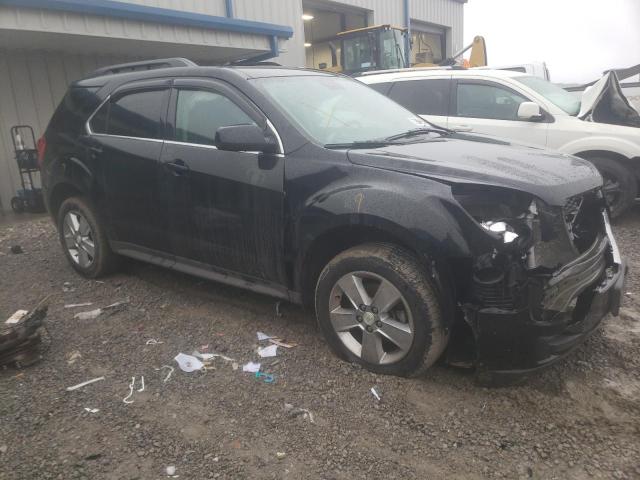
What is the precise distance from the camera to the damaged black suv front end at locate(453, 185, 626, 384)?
8.00 feet

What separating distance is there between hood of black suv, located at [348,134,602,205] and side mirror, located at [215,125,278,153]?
535 mm

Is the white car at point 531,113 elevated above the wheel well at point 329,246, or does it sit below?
above

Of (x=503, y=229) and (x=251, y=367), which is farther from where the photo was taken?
(x=251, y=367)

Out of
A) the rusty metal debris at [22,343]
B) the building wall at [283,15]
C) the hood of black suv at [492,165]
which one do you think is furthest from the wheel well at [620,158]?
the building wall at [283,15]

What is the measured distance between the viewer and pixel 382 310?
2.84 m

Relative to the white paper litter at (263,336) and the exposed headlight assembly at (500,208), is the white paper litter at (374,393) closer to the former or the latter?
the white paper litter at (263,336)

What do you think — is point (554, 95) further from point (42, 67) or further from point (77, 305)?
point (42, 67)

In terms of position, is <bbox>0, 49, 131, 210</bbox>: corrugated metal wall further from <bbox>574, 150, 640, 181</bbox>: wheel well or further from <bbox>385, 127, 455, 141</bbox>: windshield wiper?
<bbox>574, 150, 640, 181</bbox>: wheel well

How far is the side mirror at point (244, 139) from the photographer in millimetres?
3096

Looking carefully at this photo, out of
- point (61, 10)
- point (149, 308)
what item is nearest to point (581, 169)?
point (149, 308)

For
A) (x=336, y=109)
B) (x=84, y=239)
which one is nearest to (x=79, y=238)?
(x=84, y=239)

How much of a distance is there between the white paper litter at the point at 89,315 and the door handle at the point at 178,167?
1351 mm

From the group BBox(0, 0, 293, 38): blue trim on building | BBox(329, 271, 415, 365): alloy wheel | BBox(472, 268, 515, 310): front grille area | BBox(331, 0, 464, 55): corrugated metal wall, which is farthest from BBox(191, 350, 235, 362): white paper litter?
BBox(331, 0, 464, 55): corrugated metal wall

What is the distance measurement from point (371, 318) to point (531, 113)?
423 centimetres
